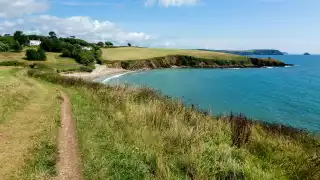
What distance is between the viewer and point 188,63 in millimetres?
150250

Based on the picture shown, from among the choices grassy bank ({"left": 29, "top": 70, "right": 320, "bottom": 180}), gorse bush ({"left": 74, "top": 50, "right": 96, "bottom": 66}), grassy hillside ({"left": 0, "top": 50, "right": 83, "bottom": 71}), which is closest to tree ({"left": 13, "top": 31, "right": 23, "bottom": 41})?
grassy hillside ({"left": 0, "top": 50, "right": 83, "bottom": 71})

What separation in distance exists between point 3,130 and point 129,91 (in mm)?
12427

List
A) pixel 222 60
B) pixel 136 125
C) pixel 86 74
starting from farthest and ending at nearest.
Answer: pixel 222 60 → pixel 86 74 → pixel 136 125

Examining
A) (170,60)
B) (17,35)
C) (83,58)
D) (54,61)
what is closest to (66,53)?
(83,58)

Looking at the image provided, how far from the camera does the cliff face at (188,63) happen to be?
418 ft

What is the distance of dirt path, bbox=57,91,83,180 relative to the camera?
30.5ft

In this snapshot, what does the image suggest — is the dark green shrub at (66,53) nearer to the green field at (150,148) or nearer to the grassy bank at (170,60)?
the grassy bank at (170,60)

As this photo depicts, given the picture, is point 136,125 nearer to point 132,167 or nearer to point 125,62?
point 132,167

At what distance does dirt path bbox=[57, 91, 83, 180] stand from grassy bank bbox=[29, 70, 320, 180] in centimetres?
26

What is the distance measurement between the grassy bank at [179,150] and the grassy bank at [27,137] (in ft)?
3.78

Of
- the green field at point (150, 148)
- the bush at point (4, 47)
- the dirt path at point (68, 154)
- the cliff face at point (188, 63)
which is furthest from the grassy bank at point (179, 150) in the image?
the cliff face at point (188, 63)

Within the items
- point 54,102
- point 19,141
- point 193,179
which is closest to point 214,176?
point 193,179

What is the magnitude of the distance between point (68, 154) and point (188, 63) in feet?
462

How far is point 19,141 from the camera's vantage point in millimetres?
13016
